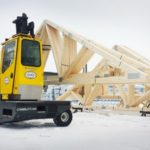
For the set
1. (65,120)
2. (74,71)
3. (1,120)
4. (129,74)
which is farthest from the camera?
(74,71)

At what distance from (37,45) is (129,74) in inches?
157

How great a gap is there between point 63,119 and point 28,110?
60.4 inches

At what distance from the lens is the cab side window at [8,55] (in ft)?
36.7

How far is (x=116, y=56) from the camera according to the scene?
1448cm

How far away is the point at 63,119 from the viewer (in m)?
A: 11.6

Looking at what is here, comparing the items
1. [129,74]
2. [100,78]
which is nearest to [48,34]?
[100,78]

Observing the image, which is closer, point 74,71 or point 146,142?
point 146,142

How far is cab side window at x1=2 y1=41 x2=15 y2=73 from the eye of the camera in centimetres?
1120

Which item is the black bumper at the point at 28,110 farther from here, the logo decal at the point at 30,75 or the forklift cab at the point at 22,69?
the logo decal at the point at 30,75

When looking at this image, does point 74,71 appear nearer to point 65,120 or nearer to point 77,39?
point 77,39

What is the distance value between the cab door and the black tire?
5.98 ft

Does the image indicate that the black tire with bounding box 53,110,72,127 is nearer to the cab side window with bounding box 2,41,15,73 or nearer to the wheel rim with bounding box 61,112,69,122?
the wheel rim with bounding box 61,112,69,122

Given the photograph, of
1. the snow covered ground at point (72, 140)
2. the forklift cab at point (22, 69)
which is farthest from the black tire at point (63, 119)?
the snow covered ground at point (72, 140)

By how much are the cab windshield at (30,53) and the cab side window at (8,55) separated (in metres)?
0.41
